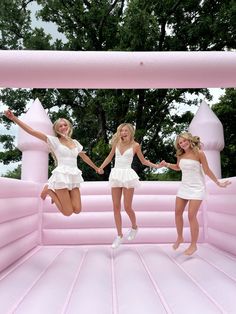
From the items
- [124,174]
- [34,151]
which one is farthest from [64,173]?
[34,151]

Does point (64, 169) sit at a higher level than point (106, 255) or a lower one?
higher

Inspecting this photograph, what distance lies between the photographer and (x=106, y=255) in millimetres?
3750

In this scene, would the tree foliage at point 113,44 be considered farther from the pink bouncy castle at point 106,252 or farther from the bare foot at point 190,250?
the bare foot at point 190,250

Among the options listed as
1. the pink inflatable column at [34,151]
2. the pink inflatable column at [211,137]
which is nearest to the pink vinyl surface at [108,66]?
the pink inflatable column at [34,151]

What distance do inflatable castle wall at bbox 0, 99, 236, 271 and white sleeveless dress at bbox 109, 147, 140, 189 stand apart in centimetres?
107

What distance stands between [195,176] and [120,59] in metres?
1.43

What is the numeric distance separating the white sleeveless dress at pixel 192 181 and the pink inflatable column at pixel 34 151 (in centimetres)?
223

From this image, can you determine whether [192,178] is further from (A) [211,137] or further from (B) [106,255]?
(A) [211,137]

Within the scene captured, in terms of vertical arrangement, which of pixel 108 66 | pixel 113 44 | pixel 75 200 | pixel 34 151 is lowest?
pixel 75 200

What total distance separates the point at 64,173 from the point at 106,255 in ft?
3.79

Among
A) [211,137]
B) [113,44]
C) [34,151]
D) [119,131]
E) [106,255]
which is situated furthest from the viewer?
[113,44]

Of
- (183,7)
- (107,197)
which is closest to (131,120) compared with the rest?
(183,7)

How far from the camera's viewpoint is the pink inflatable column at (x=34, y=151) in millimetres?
4926

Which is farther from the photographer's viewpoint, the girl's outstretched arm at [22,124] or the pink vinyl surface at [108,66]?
the girl's outstretched arm at [22,124]
